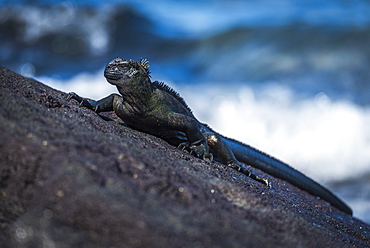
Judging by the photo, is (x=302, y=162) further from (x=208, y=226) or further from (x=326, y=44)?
(x=208, y=226)

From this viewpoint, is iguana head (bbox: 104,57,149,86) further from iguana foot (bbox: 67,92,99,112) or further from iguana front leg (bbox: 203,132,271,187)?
iguana front leg (bbox: 203,132,271,187)

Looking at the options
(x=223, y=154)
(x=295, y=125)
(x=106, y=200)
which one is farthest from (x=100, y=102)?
(x=295, y=125)

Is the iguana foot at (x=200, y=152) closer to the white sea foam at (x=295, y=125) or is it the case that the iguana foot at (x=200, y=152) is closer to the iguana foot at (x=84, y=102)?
the iguana foot at (x=84, y=102)

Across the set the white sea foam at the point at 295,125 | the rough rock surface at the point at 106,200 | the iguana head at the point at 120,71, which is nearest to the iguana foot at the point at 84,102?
the iguana head at the point at 120,71

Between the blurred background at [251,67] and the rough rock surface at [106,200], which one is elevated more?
the blurred background at [251,67]

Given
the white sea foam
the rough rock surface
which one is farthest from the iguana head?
the white sea foam

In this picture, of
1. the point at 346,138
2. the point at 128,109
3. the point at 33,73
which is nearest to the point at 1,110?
the point at 128,109
